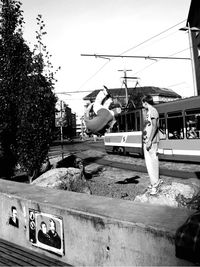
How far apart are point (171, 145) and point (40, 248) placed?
39.6ft

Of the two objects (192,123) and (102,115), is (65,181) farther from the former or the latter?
(192,123)

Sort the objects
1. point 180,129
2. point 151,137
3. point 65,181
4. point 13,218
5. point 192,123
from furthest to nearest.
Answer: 1. point 180,129
2. point 192,123
3. point 65,181
4. point 151,137
5. point 13,218

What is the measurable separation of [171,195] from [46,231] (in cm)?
231

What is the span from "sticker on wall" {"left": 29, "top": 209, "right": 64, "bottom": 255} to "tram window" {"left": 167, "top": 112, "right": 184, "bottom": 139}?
37.5 feet

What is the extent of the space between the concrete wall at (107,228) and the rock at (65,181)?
2.59m

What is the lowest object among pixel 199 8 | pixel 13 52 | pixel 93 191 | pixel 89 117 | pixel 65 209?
pixel 93 191

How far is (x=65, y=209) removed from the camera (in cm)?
350

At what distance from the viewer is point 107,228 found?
3047 millimetres

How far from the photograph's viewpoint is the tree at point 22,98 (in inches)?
342

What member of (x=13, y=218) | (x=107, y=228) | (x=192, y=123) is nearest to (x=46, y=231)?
(x=13, y=218)

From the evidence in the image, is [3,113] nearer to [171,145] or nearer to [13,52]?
[13,52]

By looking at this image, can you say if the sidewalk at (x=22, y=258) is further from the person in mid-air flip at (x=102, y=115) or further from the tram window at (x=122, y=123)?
the tram window at (x=122, y=123)

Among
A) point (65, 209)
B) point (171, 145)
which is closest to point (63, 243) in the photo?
point (65, 209)

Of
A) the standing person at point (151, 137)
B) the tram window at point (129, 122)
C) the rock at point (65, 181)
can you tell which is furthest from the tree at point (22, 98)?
the tram window at point (129, 122)
